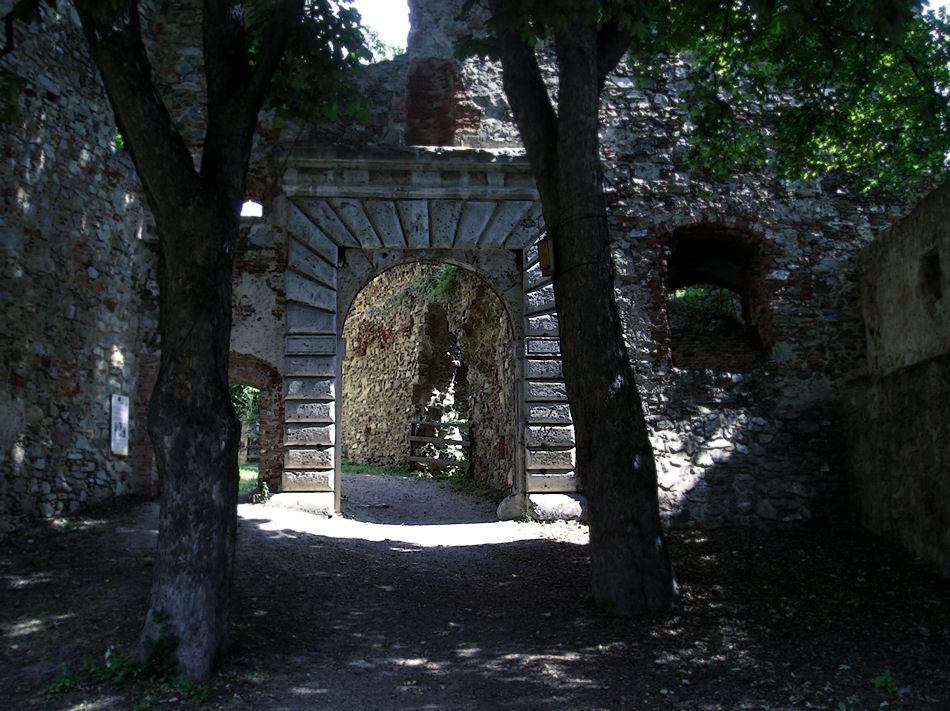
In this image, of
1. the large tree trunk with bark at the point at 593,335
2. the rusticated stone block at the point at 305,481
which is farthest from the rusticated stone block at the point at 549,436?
the large tree trunk with bark at the point at 593,335

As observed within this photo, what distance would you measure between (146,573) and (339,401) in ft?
11.9

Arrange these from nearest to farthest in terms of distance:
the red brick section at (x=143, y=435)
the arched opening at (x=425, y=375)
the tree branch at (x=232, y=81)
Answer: the tree branch at (x=232, y=81) < the red brick section at (x=143, y=435) < the arched opening at (x=425, y=375)

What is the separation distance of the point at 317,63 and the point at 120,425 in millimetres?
4958

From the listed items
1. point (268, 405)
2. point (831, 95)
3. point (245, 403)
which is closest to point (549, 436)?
point (268, 405)

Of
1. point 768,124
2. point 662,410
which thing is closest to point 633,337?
point 662,410

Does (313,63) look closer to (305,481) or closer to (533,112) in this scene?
(533,112)

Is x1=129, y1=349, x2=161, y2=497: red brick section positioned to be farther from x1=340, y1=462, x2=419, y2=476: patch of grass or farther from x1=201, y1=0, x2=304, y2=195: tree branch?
x1=340, y1=462, x2=419, y2=476: patch of grass

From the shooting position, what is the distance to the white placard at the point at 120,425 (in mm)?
8359

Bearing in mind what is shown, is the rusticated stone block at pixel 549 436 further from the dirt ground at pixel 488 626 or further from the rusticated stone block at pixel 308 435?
the rusticated stone block at pixel 308 435

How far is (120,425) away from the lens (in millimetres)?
8484

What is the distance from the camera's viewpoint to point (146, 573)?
594 cm

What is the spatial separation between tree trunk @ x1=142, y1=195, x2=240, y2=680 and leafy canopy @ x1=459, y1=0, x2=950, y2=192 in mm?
2399

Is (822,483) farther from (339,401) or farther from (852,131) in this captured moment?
(339,401)

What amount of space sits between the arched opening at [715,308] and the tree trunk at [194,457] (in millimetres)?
5916
